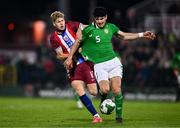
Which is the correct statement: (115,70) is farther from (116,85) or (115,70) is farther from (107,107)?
(107,107)

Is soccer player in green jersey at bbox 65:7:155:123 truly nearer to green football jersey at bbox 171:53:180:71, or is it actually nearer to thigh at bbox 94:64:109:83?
thigh at bbox 94:64:109:83

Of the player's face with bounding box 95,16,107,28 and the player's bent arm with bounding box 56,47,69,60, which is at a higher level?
the player's face with bounding box 95,16,107,28

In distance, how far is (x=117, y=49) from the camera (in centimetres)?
2961

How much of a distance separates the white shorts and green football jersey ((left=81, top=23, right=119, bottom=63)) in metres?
0.11

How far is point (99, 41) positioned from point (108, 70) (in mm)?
667

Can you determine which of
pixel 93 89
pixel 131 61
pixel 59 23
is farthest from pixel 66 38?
pixel 131 61

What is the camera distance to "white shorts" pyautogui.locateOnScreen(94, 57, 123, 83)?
48.3ft

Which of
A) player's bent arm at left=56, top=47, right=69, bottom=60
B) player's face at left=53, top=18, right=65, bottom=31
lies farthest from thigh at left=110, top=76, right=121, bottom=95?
player's face at left=53, top=18, right=65, bottom=31

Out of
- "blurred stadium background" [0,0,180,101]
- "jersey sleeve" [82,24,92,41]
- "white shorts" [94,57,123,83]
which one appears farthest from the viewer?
"blurred stadium background" [0,0,180,101]

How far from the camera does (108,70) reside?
14.8m

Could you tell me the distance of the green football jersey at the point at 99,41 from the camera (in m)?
14.8

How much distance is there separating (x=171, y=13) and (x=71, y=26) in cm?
1489

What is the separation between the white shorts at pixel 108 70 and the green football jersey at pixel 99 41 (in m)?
0.11

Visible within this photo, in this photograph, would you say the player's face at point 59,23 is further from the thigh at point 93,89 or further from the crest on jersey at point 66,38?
the thigh at point 93,89
